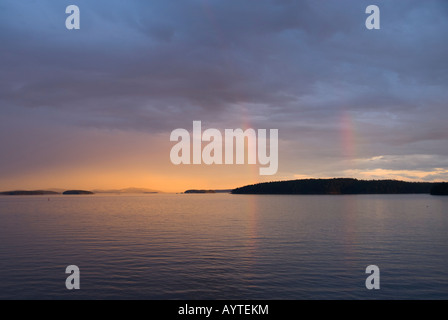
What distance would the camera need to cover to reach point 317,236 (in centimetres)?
5706

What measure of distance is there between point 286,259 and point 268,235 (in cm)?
2001

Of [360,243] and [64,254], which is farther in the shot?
[360,243]

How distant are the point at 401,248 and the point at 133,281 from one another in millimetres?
34381

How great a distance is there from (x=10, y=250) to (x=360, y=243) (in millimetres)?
46461

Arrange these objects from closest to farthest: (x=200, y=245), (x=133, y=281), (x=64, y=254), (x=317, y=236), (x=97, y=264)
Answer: (x=133, y=281)
(x=97, y=264)
(x=64, y=254)
(x=200, y=245)
(x=317, y=236)

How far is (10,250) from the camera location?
45000 mm
